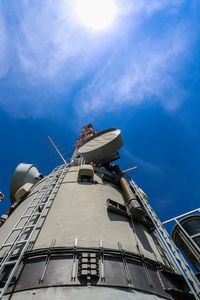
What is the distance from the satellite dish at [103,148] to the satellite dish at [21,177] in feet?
16.7

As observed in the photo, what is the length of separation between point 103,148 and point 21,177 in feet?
24.9

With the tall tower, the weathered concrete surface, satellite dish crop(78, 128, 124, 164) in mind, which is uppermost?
satellite dish crop(78, 128, 124, 164)

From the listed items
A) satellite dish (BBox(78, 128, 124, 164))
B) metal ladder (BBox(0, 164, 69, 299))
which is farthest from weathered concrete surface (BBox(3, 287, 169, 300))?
satellite dish (BBox(78, 128, 124, 164))

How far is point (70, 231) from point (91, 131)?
18.4 m

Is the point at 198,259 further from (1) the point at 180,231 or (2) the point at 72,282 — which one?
(2) the point at 72,282

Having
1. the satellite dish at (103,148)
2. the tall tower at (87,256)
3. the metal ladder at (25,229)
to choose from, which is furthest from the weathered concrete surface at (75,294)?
the satellite dish at (103,148)

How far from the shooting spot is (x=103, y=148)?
12.8 m

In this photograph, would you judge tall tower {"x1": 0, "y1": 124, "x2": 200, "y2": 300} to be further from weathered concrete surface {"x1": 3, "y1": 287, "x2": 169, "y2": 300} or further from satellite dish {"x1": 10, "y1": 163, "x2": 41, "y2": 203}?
satellite dish {"x1": 10, "y1": 163, "x2": 41, "y2": 203}

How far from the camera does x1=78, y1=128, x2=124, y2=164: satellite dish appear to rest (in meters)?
12.7

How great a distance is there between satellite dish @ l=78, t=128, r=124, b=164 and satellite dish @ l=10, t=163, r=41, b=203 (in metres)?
5.09

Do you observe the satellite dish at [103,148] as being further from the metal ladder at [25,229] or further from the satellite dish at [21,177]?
the satellite dish at [21,177]

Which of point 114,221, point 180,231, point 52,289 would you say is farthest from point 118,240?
point 180,231

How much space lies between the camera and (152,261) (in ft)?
18.3

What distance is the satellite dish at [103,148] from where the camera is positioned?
12.7 m
